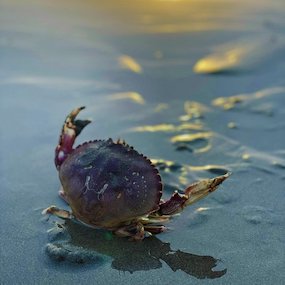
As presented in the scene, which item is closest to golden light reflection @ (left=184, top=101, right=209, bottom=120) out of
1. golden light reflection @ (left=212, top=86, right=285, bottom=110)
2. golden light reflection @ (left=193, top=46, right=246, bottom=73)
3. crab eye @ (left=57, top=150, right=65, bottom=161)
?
golden light reflection @ (left=212, top=86, right=285, bottom=110)

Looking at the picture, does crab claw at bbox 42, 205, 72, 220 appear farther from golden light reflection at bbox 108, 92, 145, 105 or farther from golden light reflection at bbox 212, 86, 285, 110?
golden light reflection at bbox 212, 86, 285, 110

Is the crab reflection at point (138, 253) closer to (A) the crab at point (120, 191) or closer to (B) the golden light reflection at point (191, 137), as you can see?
(A) the crab at point (120, 191)

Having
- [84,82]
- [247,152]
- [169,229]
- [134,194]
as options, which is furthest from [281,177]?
[84,82]

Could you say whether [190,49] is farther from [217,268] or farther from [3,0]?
[217,268]

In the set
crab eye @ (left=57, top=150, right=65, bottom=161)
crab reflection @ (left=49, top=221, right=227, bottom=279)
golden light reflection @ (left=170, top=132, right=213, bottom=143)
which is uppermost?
golden light reflection @ (left=170, top=132, right=213, bottom=143)

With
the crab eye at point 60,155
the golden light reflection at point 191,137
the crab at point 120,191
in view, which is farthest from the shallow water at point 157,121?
the crab eye at point 60,155

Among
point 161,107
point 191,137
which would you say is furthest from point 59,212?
point 161,107

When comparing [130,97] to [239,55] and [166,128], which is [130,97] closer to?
[166,128]
